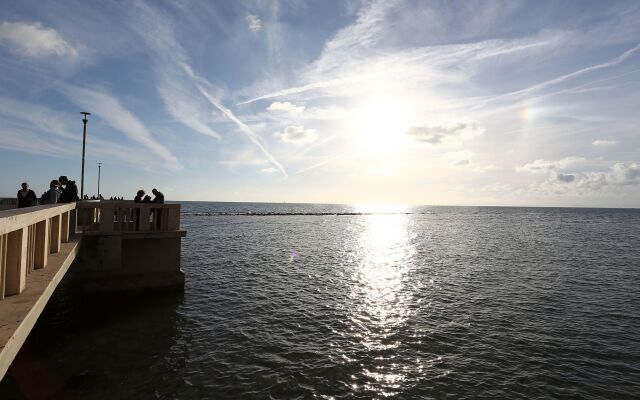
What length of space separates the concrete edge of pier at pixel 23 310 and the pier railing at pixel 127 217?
5775 millimetres

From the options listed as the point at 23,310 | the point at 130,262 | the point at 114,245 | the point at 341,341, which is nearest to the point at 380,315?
the point at 341,341

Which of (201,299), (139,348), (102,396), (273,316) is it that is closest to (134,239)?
(201,299)

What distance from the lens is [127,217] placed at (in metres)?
14.5

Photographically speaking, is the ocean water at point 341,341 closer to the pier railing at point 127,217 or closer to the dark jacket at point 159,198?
the pier railing at point 127,217

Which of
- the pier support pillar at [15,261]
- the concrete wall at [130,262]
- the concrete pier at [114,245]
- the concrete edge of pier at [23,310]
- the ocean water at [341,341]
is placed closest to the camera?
the concrete edge of pier at [23,310]

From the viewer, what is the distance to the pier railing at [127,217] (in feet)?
45.5

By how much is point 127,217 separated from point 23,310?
9884mm

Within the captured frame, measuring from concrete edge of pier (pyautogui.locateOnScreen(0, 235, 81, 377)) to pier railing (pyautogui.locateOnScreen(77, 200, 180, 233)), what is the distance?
18.9 ft

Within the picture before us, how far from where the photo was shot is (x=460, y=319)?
14625 millimetres

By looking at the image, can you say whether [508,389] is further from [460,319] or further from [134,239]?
[134,239]

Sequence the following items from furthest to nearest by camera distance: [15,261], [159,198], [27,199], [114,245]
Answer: [159,198], [114,245], [27,199], [15,261]

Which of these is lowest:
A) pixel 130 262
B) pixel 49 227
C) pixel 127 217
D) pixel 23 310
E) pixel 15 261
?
pixel 130 262

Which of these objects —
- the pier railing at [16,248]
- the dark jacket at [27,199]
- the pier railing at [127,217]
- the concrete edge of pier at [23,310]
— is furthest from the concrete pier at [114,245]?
the dark jacket at [27,199]

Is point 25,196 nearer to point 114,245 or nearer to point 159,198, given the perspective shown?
point 114,245
